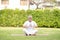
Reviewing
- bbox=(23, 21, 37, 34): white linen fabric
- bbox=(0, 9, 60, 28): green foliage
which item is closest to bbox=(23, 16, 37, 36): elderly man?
bbox=(23, 21, 37, 34): white linen fabric

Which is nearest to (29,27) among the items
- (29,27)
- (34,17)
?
(29,27)

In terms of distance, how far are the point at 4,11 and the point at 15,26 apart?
5.75ft

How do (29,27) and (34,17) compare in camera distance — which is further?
(34,17)

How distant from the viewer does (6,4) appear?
36.2 m

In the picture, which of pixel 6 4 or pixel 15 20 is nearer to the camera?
pixel 15 20

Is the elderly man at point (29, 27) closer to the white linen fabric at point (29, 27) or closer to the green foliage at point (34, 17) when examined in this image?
the white linen fabric at point (29, 27)

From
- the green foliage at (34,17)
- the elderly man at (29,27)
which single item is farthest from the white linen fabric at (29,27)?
the green foliage at (34,17)

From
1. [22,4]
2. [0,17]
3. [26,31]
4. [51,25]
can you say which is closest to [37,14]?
[51,25]

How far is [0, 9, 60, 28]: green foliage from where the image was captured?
23703 mm

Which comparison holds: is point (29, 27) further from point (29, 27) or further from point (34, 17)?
point (34, 17)

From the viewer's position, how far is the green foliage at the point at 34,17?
77.8ft

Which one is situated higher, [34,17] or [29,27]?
[29,27]

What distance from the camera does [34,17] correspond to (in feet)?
78.6

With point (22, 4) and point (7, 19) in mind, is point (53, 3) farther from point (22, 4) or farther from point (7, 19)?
point (7, 19)
